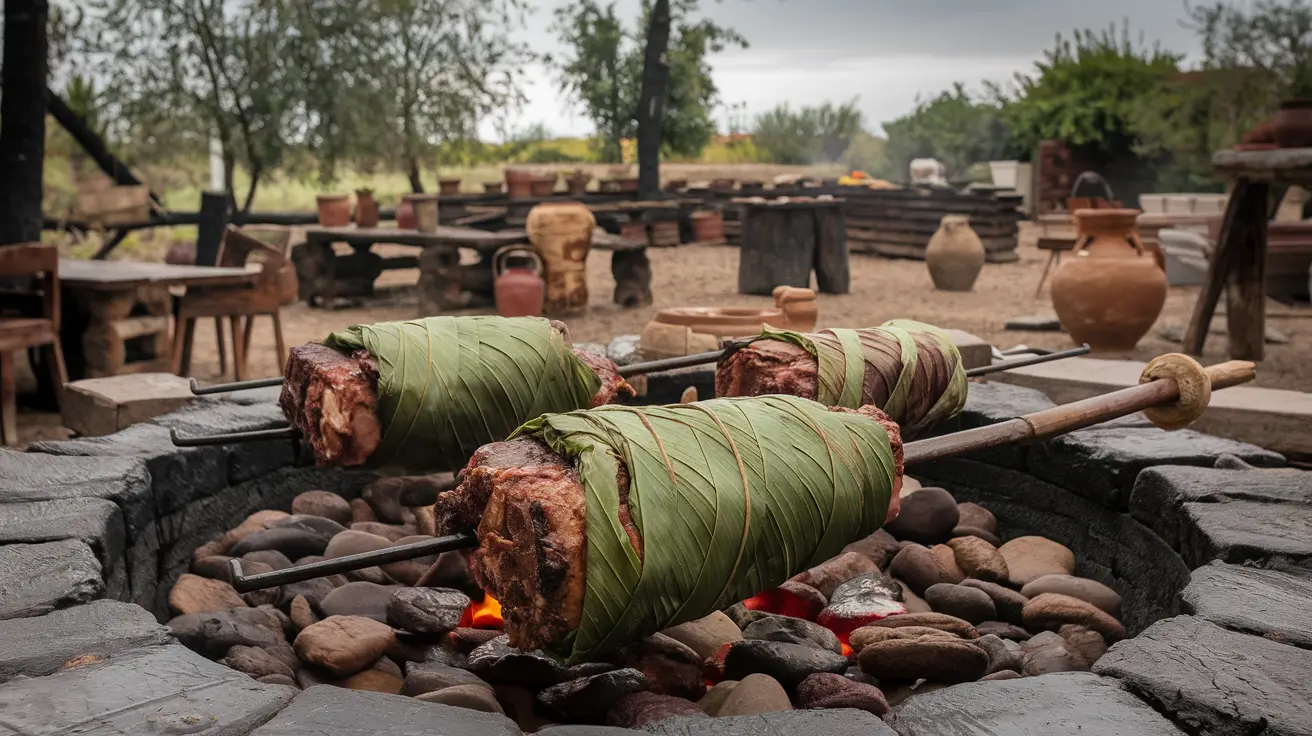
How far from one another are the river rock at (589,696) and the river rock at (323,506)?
1.39 metres

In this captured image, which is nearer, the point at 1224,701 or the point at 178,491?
the point at 1224,701

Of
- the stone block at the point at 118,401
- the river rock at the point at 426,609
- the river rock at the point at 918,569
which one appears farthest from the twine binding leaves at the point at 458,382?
the stone block at the point at 118,401

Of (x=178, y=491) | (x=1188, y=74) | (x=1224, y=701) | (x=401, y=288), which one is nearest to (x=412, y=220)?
(x=401, y=288)

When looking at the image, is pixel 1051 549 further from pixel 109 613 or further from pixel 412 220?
pixel 412 220

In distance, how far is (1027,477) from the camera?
11.3 ft

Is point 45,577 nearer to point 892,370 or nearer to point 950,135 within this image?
point 892,370

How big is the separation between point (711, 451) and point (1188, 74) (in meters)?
18.5

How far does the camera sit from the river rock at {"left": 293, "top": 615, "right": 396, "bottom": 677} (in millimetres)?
2457

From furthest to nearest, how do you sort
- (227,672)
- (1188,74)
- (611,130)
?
(611,130) → (1188,74) → (227,672)

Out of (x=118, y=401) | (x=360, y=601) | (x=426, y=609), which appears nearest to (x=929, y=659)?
(x=426, y=609)

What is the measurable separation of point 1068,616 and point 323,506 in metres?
2.07

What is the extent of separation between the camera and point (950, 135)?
2328cm

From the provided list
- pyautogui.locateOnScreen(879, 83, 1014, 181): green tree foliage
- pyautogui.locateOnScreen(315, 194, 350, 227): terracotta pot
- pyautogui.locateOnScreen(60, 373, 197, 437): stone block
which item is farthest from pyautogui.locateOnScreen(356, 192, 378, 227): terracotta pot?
pyautogui.locateOnScreen(879, 83, 1014, 181): green tree foliage

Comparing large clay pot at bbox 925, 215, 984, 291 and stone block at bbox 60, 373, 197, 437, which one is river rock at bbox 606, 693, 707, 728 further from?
large clay pot at bbox 925, 215, 984, 291
